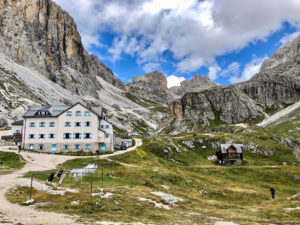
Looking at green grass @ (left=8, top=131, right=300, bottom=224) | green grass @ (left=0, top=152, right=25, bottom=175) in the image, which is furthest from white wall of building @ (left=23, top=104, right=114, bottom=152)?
green grass @ (left=8, top=131, right=300, bottom=224)

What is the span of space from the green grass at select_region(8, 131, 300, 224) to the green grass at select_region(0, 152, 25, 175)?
8.28 m

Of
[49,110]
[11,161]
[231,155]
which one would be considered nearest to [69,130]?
[49,110]

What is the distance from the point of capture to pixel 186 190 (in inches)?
1619

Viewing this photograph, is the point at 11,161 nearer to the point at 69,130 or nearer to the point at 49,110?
the point at 69,130

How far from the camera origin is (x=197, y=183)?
47.3 m

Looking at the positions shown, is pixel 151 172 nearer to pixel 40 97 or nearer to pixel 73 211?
pixel 73 211

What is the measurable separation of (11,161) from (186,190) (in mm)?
39115

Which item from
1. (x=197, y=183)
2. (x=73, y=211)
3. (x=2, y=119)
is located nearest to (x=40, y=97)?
(x=2, y=119)

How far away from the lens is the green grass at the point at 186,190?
2244 cm

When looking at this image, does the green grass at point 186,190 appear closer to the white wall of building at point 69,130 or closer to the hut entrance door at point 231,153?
the hut entrance door at point 231,153

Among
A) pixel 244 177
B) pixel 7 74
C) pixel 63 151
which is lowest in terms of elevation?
pixel 244 177

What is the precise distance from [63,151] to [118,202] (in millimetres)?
45601

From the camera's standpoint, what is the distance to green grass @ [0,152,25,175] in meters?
44.1

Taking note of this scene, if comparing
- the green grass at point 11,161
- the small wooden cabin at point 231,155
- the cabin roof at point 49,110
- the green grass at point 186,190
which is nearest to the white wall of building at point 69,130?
the cabin roof at point 49,110
